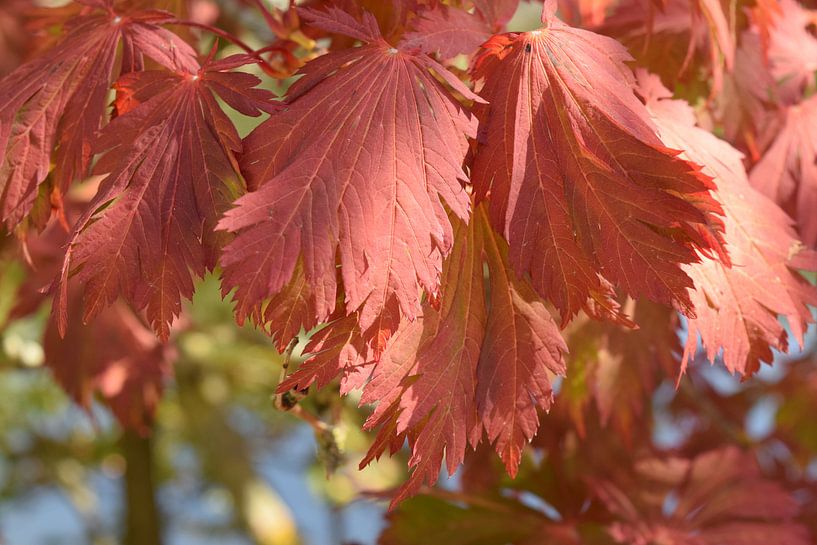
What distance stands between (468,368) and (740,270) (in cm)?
32

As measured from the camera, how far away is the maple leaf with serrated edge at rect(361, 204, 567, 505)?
770mm

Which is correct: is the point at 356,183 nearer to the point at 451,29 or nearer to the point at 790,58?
the point at 451,29

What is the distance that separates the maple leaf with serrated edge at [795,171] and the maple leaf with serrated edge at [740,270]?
0.65 feet

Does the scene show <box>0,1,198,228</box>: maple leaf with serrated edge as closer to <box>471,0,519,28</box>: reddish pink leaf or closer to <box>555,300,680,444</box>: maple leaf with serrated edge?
<box>471,0,519,28</box>: reddish pink leaf

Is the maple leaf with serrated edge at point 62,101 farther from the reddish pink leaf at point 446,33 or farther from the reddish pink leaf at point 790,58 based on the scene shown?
the reddish pink leaf at point 790,58

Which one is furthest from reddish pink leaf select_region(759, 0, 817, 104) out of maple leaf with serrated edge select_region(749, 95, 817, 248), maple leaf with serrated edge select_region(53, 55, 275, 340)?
maple leaf with serrated edge select_region(53, 55, 275, 340)

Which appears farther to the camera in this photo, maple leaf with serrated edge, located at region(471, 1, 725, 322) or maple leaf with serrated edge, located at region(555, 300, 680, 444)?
maple leaf with serrated edge, located at region(555, 300, 680, 444)

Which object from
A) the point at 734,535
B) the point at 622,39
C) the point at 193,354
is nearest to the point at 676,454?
the point at 734,535

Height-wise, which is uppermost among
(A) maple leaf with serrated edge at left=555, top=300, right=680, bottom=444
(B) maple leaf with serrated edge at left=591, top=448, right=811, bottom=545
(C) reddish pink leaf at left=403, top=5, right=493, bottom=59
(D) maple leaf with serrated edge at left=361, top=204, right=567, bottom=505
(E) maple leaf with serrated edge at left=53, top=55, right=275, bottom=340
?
(C) reddish pink leaf at left=403, top=5, right=493, bottom=59

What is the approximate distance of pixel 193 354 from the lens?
255 centimetres

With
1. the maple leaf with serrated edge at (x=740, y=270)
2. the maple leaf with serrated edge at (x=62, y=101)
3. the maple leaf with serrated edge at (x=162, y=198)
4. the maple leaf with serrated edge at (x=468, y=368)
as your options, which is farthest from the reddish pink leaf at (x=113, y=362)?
the maple leaf with serrated edge at (x=740, y=270)

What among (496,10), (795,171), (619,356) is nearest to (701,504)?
(619,356)

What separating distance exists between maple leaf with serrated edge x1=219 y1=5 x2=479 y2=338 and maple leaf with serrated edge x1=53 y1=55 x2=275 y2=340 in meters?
0.04

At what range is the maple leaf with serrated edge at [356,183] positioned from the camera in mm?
689
